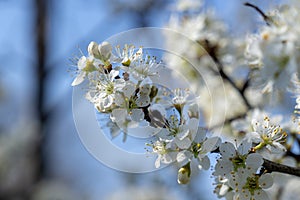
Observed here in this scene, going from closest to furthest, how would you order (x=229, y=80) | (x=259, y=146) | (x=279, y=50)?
1. (x=259, y=146)
2. (x=279, y=50)
3. (x=229, y=80)

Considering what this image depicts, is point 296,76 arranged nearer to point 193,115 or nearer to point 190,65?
point 193,115

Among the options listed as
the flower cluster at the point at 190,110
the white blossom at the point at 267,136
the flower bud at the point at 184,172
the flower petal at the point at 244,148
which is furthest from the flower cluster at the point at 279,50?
the flower bud at the point at 184,172

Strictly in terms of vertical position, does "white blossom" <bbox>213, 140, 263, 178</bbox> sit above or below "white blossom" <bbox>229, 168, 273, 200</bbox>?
above

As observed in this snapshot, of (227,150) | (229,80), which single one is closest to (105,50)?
(227,150)

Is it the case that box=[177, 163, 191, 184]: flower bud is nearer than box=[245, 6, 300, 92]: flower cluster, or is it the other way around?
box=[177, 163, 191, 184]: flower bud

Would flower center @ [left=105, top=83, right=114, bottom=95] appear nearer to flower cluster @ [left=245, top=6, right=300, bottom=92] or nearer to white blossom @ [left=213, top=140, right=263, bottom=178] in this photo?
white blossom @ [left=213, top=140, right=263, bottom=178]

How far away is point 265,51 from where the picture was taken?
1212mm

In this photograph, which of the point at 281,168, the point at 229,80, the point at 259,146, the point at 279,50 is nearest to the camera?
the point at 281,168

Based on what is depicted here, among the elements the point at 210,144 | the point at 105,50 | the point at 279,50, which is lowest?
the point at 210,144

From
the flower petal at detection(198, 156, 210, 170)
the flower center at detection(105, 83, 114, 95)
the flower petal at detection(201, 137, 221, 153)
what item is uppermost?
the flower center at detection(105, 83, 114, 95)

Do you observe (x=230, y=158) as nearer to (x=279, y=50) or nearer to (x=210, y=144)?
(x=210, y=144)

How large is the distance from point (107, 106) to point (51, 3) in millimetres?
4899

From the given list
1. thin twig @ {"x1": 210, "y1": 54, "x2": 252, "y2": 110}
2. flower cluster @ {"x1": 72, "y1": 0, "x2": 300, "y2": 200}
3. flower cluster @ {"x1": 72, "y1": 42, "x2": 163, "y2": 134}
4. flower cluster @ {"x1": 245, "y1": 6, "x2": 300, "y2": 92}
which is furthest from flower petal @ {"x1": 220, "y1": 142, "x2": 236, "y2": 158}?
thin twig @ {"x1": 210, "y1": 54, "x2": 252, "y2": 110}

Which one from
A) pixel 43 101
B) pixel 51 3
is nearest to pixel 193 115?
pixel 43 101
